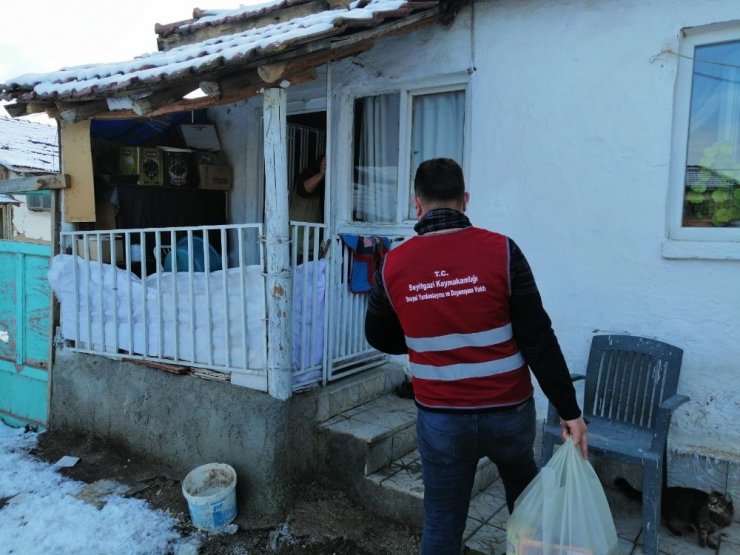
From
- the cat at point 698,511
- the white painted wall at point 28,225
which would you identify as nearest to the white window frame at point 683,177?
the cat at point 698,511

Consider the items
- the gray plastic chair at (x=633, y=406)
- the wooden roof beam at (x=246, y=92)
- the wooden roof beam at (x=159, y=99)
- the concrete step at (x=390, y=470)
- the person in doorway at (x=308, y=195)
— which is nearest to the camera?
the gray plastic chair at (x=633, y=406)

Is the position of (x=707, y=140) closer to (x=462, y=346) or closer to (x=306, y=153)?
(x=462, y=346)

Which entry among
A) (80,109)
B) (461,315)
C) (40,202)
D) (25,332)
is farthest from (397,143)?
(40,202)

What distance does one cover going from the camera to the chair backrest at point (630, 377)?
10.8ft

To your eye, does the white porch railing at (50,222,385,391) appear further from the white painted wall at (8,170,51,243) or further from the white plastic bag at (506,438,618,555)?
the white painted wall at (8,170,51,243)

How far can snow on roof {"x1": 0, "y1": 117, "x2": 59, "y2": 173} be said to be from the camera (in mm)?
10734

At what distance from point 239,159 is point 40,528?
367 cm

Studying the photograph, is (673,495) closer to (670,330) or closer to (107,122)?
(670,330)

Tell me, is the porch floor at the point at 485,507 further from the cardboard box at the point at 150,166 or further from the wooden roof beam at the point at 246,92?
the cardboard box at the point at 150,166

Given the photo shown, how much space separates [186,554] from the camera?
3373mm

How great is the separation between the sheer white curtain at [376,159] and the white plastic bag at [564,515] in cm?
286

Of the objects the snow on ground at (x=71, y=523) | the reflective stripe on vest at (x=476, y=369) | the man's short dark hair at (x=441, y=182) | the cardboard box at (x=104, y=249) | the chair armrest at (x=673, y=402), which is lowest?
the snow on ground at (x=71, y=523)

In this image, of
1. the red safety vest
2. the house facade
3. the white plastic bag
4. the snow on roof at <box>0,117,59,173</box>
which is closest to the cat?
the house facade

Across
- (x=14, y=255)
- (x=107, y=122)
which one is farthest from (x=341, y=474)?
(x=14, y=255)
